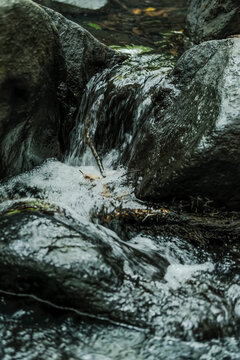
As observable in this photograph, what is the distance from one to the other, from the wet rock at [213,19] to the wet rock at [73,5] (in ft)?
12.2

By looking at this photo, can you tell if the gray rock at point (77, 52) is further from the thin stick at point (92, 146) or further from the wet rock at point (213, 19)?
the wet rock at point (213, 19)

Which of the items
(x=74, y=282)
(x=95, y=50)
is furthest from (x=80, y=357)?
(x=95, y=50)

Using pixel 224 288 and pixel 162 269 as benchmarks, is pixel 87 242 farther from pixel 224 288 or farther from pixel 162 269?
pixel 224 288

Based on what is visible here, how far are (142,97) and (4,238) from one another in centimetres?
263

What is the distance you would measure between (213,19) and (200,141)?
418cm

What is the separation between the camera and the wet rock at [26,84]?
3.97 m

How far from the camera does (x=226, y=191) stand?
3.38 m

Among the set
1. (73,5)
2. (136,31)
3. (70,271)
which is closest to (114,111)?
(70,271)

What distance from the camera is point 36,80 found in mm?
4297

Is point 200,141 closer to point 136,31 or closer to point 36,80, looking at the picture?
point 36,80

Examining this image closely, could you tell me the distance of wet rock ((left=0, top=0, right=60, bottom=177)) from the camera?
397 centimetres

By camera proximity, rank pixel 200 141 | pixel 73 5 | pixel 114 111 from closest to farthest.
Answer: pixel 200 141
pixel 114 111
pixel 73 5

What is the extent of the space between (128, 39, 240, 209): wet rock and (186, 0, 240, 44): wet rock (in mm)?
2432

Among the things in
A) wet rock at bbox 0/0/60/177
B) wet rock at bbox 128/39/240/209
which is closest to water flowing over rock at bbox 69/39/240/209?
wet rock at bbox 128/39/240/209
